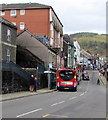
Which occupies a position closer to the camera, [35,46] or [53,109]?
[53,109]

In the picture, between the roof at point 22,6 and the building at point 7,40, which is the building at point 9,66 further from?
the roof at point 22,6

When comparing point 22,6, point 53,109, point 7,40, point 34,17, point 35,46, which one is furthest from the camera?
point 22,6

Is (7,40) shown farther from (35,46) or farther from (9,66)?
(35,46)

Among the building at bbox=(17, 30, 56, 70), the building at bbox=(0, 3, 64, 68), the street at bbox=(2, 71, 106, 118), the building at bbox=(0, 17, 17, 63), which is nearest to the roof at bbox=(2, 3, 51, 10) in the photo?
the building at bbox=(0, 3, 64, 68)

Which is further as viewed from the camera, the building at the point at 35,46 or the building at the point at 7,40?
the building at the point at 35,46

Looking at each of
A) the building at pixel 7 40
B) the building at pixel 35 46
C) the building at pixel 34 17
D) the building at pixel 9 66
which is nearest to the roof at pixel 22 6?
the building at pixel 34 17

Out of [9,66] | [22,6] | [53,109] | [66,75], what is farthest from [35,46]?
[53,109]

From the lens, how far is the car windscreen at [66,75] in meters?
34.1

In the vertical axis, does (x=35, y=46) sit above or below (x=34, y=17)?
below

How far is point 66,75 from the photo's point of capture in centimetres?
3441

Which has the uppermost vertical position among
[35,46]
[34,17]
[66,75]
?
[34,17]

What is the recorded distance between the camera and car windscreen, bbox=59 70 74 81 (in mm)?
34094

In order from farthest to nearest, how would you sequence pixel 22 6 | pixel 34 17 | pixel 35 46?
pixel 22 6
pixel 34 17
pixel 35 46

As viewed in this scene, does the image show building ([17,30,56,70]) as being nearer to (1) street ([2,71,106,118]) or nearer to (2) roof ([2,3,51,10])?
(2) roof ([2,3,51,10])
